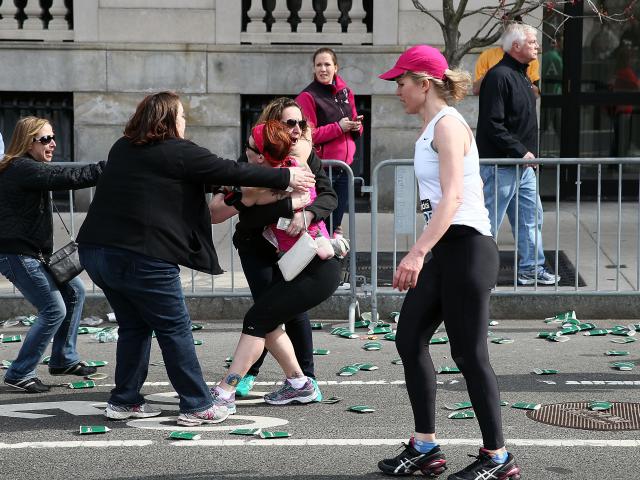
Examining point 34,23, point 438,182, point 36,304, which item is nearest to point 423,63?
point 438,182

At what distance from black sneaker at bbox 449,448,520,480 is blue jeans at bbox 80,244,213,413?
1.60 meters

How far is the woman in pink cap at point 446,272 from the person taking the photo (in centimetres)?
522

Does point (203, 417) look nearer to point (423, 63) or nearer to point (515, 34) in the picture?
point (423, 63)

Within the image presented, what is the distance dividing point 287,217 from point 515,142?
3.67 meters

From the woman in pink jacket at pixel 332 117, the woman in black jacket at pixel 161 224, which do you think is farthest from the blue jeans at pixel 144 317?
the woman in pink jacket at pixel 332 117

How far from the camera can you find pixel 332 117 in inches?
406

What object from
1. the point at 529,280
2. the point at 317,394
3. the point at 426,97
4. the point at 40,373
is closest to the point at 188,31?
the point at 529,280

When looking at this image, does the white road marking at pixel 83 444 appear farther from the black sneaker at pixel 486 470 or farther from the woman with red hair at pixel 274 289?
the black sneaker at pixel 486 470

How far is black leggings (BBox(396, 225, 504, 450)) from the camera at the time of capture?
17.3ft

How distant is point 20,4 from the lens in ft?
48.2

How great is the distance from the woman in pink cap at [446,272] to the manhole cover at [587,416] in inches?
42.0

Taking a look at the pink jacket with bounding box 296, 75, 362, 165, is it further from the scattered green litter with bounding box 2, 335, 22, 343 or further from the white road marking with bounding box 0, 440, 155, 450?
the white road marking with bounding box 0, 440, 155, 450

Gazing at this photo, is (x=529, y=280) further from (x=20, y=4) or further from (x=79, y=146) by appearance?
(x=20, y=4)

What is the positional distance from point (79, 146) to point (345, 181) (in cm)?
511
